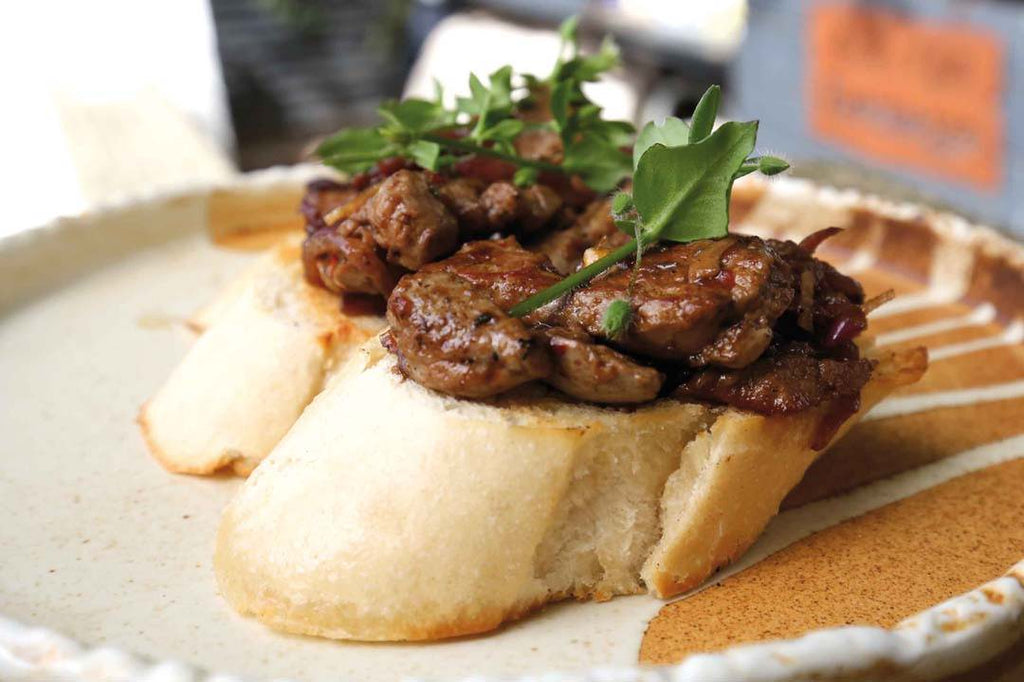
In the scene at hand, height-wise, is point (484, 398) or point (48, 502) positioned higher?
point (484, 398)

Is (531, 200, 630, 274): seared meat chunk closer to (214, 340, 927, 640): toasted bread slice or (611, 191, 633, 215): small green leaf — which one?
(611, 191, 633, 215): small green leaf

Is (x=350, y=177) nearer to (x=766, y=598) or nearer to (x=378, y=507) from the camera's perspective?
(x=378, y=507)

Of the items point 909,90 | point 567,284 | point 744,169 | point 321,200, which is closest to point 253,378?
point 321,200

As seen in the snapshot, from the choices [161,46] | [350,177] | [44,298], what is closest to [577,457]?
[350,177]

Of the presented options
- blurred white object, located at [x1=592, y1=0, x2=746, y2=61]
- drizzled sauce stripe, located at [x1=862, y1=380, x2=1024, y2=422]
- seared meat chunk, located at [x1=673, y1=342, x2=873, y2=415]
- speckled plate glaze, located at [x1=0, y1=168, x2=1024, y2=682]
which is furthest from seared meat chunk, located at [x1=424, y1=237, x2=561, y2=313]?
blurred white object, located at [x1=592, y1=0, x2=746, y2=61]

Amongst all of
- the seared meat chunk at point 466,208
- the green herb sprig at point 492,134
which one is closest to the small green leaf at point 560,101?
the green herb sprig at point 492,134

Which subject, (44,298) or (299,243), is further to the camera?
(44,298)
